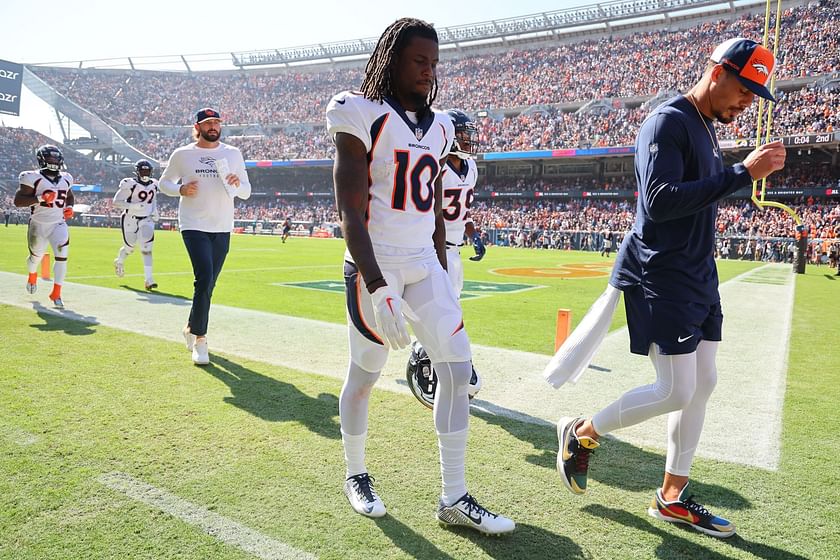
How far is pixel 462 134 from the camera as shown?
5.06 m

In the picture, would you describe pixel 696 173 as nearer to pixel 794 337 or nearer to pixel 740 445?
pixel 740 445


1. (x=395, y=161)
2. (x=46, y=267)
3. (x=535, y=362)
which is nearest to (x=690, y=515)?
(x=395, y=161)

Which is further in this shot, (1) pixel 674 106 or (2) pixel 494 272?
(2) pixel 494 272

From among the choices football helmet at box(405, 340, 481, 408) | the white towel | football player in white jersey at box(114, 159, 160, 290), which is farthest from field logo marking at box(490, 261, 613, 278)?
the white towel

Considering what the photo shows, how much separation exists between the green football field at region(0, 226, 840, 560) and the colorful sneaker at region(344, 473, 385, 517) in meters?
0.05

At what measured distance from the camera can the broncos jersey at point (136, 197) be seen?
11.6m

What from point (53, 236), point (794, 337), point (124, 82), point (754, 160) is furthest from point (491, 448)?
point (124, 82)

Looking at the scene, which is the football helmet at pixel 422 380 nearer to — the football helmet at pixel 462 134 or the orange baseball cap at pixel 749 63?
the football helmet at pixel 462 134

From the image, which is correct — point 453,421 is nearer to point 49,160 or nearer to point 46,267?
point 49,160

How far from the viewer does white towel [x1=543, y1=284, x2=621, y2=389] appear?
3.14 m

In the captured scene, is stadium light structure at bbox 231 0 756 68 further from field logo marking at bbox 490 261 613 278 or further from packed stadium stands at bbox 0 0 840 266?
field logo marking at bbox 490 261 613 278

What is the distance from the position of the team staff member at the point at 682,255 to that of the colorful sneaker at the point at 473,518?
0.55 metres

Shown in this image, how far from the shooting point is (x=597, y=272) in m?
18.5

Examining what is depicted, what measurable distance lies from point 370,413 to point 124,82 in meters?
82.7
